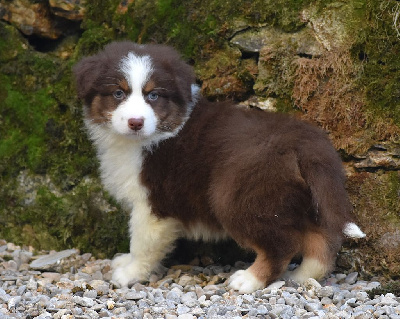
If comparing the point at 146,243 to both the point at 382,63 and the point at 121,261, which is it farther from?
the point at 382,63

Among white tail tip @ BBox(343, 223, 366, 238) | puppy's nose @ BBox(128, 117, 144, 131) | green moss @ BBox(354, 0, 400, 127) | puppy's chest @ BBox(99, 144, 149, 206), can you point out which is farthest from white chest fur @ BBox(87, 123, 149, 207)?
green moss @ BBox(354, 0, 400, 127)

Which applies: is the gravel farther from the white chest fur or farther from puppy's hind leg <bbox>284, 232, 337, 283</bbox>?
the white chest fur

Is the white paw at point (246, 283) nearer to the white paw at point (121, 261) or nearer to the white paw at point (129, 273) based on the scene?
the white paw at point (129, 273)

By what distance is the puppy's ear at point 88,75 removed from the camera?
5.42 meters

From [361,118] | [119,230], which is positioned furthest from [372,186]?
[119,230]

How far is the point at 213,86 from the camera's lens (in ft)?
20.8

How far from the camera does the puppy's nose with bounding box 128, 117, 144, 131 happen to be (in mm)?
5184

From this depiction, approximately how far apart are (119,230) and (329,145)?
8.23 ft

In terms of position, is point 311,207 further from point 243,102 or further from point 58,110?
point 58,110

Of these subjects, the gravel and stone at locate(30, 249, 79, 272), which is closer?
the gravel

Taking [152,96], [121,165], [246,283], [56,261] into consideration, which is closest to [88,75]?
[152,96]

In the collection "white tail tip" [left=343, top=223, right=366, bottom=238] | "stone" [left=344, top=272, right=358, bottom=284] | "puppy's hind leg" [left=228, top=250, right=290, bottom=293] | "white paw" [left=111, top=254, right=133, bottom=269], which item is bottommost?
"white paw" [left=111, top=254, right=133, bottom=269]

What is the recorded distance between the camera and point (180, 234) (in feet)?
19.4

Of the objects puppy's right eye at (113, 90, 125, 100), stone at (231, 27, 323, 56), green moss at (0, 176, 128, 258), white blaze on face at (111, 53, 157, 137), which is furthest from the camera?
green moss at (0, 176, 128, 258)
